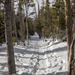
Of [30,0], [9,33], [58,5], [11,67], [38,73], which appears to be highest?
[30,0]

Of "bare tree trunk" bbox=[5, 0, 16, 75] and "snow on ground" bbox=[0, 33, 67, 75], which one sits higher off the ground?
"bare tree trunk" bbox=[5, 0, 16, 75]

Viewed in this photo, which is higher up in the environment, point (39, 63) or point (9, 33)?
point (9, 33)

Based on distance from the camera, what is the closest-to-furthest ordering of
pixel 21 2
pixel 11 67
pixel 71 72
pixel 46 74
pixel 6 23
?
pixel 71 72 < pixel 6 23 < pixel 11 67 < pixel 46 74 < pixel 21 2

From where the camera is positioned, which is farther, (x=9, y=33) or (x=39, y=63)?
(x=39, y=63)

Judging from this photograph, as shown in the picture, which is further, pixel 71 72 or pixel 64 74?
pixel 64 74

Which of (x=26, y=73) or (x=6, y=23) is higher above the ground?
(x=6, y=23)

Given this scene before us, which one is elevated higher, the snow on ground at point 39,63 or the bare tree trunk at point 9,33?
the bare tree trunk at point 9,33

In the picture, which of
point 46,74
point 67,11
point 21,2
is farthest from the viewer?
point 21,2

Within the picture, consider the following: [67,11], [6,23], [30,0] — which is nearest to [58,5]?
[30,0]

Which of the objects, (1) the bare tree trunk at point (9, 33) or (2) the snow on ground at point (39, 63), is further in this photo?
(2) the snow on ground at point (39, 63)

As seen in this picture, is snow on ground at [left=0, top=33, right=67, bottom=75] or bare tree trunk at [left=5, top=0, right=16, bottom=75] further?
snow on ground at [left=0, top=33, right=67, bottom=75]

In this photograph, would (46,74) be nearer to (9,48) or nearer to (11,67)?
(11,67)

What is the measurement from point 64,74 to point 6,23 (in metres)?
4.04

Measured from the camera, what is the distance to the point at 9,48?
4109 millimetres
